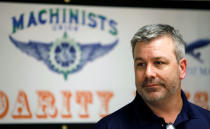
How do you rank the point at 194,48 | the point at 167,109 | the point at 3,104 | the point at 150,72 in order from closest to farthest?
the point at 150,72, the point at 167,109, the point at 3,104, the point at 194,48

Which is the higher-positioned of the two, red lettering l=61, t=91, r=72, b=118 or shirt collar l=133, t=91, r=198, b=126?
shirt collar l=133, t=91, r=198, b=126

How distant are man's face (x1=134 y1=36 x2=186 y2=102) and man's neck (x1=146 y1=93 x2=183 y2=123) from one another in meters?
0.04

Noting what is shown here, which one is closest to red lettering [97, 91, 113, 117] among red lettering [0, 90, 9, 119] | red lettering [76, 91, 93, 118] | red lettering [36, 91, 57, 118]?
red lettering [76, 91, 93, 118]

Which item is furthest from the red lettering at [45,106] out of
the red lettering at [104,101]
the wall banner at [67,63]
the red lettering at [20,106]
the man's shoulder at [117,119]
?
the man's shoulder at [117,119]

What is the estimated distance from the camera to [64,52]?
2.35 metres

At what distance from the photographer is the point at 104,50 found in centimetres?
238

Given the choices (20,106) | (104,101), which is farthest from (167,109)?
(20,106)

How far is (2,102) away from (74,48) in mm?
687

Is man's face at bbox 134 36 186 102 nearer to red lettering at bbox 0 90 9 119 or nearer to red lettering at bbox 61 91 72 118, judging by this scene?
red lettering at bbox 61 91 72 118

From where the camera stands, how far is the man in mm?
1234

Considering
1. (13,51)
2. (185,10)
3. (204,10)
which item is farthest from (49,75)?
(204,10)

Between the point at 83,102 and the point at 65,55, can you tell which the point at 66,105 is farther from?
the point at 65,55

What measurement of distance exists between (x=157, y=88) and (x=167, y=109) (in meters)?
0.15

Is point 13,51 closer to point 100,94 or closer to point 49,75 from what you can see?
point 49,75
